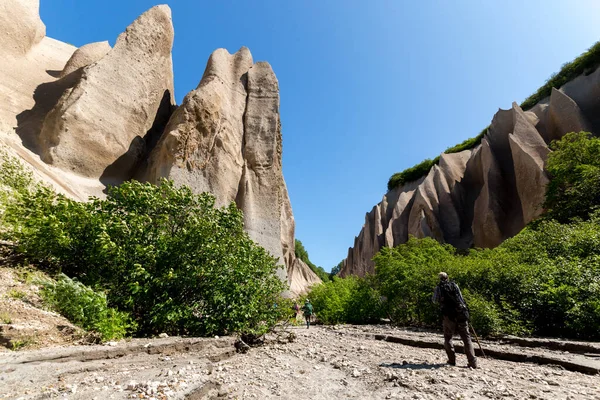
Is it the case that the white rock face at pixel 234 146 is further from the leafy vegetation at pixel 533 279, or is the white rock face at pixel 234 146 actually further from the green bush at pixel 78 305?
the green bush at pixel 78 305

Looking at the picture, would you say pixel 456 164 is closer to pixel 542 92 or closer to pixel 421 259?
pixel 542 92

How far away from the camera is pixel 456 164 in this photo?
116 feet

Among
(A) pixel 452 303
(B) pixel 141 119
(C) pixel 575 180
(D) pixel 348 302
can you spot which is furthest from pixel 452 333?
(B) pixel 141 119

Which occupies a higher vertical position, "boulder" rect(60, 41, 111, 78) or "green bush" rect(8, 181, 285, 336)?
"boulder" rect(60, 41, 111, 78)

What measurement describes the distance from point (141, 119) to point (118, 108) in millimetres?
1661

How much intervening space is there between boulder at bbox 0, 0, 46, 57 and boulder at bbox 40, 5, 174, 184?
7705 millimetres

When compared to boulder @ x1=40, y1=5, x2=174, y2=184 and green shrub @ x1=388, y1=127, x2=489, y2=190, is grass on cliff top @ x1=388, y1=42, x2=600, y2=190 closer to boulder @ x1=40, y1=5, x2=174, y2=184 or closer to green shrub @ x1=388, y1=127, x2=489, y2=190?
green shrub @ x1=388, y1=127, x2=489, y2=190

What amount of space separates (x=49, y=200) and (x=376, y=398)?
8.31 meters

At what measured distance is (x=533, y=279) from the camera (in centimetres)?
902

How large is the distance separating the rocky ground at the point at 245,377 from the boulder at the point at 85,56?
23.7 metres

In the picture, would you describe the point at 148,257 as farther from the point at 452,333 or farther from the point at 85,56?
the point at 85,56

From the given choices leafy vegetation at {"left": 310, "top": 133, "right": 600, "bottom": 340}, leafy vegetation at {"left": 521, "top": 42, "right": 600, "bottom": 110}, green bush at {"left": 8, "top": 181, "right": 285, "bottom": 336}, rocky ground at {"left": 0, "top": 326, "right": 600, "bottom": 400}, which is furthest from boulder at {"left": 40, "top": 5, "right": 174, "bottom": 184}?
leafy vegetation at {"left": 521, "top": 42, "right": 600, "bottom": 110}

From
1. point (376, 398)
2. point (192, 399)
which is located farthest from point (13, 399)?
point (376, 398)

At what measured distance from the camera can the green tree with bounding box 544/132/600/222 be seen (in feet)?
45.5
